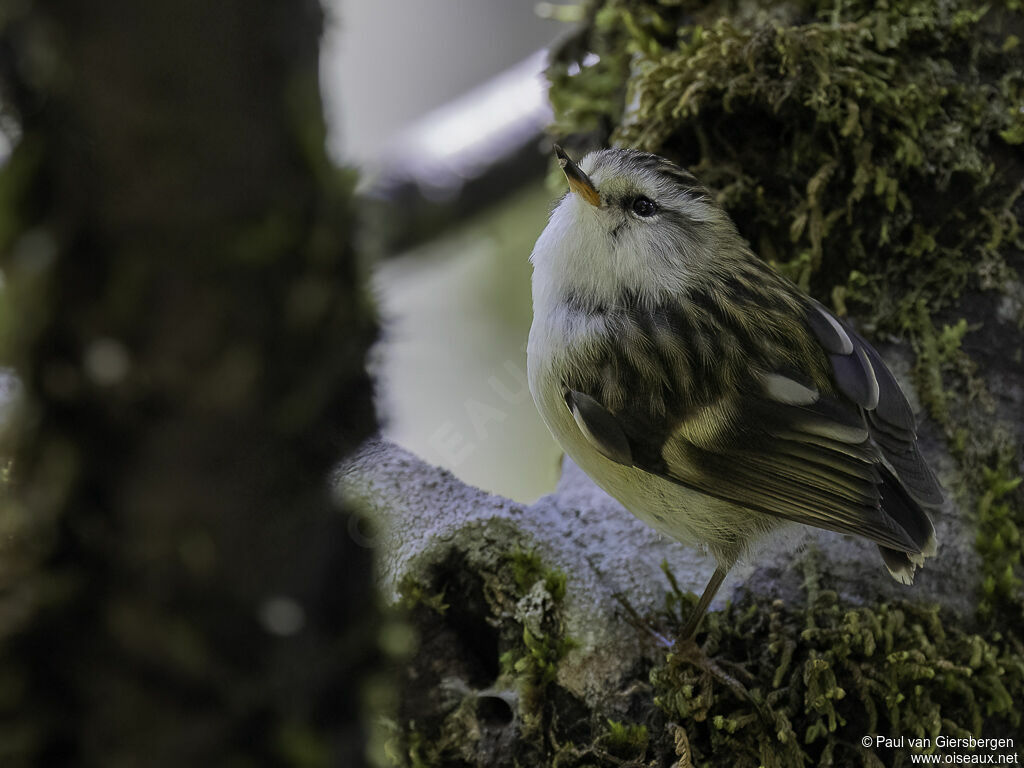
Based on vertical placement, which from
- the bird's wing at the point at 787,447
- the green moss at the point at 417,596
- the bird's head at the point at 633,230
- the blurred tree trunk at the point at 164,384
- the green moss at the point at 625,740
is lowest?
the green moss at the point at 625,740

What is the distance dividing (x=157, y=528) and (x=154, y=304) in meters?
0.20

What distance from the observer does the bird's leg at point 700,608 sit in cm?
186

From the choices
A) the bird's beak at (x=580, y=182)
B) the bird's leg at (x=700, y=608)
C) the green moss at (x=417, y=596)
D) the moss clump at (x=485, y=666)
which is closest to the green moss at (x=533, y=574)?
the moss clump at (x=485, y=666)

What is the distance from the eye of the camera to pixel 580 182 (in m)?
2.03

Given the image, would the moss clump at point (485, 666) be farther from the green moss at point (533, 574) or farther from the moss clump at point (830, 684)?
the moss clump at point (830, 684)

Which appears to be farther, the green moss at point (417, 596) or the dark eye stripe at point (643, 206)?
the dark eye stripe at point (643, 206)

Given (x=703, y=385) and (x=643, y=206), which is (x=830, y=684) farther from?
(x=643, y=206)

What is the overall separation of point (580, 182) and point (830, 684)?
1.16 meters

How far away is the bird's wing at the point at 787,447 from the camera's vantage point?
187 centimetres

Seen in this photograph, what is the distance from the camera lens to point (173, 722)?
85cm

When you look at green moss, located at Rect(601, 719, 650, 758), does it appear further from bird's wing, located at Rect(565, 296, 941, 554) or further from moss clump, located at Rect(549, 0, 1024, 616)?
moss clump, located at Rect(549, 0, 1024, 616)

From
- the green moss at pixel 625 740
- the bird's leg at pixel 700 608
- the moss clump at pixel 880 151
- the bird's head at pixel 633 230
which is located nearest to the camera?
the green moss at pixel 625 740

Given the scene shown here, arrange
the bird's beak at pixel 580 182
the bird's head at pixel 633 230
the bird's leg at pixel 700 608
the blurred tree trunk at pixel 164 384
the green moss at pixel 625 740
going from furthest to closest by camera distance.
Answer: the bird's head at pixel 633 230 → the bird's beak at pixel 580 182 → the bird's leg at pixel 700 608 → the green moss at pixel 625 740 → the blurred tree trunk at pixel 164 384

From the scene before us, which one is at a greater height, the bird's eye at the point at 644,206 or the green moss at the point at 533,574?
the bird's eye at the point at 644,206
